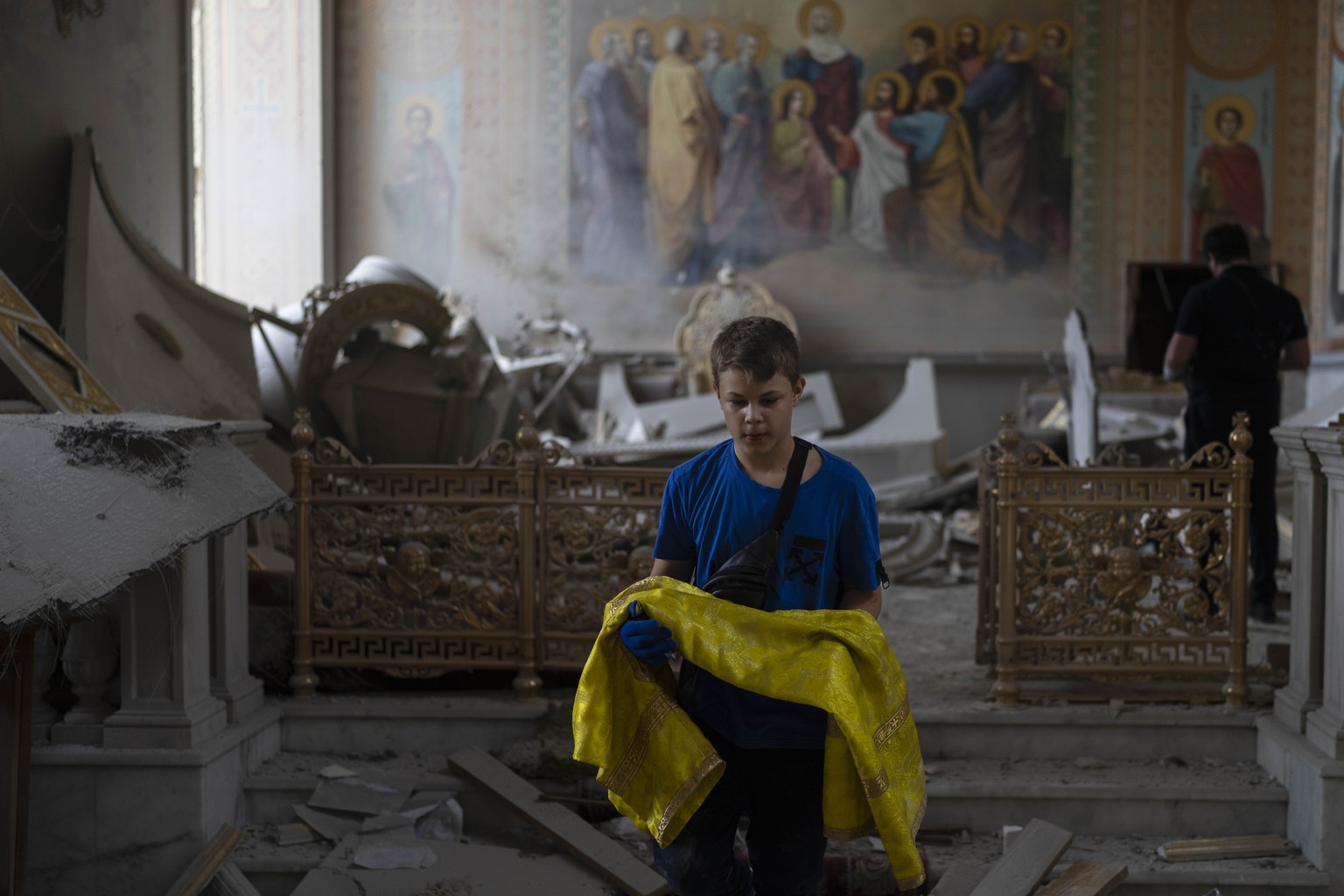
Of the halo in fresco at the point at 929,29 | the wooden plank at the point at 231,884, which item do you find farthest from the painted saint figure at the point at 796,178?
the wooden plank at the point at 231,884

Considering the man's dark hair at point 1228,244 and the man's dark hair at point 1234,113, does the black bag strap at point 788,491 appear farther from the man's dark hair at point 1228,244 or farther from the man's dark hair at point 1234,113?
the man's dark hair at point 1234,113

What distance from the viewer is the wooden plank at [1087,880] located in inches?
138

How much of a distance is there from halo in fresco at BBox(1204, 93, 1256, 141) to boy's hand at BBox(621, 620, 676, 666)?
42.8 ft

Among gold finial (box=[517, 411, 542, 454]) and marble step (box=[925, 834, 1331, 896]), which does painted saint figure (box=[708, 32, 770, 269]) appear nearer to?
gold finial (box=[517, 411, 542, 454])

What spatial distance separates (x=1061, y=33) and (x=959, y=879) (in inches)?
470

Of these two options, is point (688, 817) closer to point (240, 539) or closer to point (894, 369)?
point (240, 539)

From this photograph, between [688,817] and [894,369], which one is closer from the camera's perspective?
[688,817]

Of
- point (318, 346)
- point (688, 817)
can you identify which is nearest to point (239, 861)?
point (688, 817)

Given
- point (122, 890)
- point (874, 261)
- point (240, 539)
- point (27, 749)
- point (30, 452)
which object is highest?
point (874, 261)

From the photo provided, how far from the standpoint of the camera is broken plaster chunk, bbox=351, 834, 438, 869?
3.71m

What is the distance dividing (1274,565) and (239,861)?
4550 mm

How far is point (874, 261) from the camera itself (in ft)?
44.6

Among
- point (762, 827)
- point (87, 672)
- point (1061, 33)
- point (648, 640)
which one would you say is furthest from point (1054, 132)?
point (648, 640)

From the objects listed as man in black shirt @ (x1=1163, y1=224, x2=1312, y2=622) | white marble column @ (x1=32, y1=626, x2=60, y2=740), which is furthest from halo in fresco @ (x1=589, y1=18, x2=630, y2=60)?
white marble column @ (x1=32, y1=626, x2=60, y2=740)
